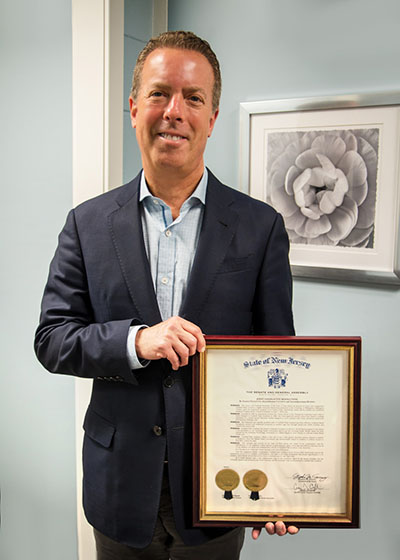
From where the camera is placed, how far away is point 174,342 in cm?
107

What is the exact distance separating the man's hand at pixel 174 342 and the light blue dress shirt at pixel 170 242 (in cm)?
12

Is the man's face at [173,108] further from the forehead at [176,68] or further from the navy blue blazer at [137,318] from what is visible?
the navy blue blazer at [137,318]

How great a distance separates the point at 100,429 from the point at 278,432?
15.4 inches

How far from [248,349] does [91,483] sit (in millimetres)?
489

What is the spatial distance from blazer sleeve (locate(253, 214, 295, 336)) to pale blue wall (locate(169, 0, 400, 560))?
597mm

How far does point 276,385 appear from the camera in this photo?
3.73 feet

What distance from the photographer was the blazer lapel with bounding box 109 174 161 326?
1.18m

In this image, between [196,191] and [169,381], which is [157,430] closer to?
[169,381]

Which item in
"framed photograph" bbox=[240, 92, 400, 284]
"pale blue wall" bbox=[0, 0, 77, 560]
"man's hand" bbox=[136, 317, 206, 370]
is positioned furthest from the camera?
"pale blue wall" bbox=[0, 0, 77, 560]

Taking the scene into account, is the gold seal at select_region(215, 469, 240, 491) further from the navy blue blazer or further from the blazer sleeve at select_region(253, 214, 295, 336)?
the blazer sleeve at select_region(253, 214, 295, 336)

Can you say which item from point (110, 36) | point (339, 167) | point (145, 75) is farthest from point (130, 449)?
point (110, 36)

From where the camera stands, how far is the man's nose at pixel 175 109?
1.13m

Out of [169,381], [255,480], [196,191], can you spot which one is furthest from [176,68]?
[255,480]
